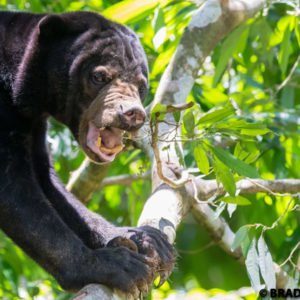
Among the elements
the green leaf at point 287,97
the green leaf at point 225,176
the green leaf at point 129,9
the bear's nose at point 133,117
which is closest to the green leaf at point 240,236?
the green leaf at point 225,176

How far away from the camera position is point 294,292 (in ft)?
13.3

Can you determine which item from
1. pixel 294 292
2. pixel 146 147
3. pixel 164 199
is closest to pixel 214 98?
pixel 146 147

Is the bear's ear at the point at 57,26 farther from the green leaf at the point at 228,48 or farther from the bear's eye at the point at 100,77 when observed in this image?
the green leaf at the point at 228,48

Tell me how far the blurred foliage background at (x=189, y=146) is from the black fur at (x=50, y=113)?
0.67 metres

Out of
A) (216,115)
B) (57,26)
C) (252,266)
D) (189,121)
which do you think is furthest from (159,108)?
(57,26)

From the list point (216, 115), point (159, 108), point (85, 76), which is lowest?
point (85, 76)

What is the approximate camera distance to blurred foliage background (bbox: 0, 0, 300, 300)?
20.4 ft

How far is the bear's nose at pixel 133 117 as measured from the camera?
475 cm

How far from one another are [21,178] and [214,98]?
274 cm

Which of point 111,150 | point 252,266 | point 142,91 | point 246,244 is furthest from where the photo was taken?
point 142,91

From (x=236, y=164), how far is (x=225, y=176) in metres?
0.10

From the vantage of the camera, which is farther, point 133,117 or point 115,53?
point 115,53

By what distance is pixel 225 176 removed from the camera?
4.18 meters

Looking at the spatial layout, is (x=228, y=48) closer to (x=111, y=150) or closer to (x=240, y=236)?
(x=111, y=150)
